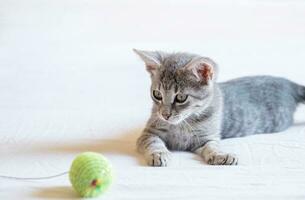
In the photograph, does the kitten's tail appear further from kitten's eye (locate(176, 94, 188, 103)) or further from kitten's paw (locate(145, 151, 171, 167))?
kitten's paw (locate(145, 151, 171, 167))

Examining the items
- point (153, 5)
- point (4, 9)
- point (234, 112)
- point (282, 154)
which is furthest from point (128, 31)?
point (282, 154)

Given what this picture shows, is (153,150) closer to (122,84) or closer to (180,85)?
(180,85)

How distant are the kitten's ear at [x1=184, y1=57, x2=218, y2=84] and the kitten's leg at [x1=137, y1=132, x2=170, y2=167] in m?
0.22

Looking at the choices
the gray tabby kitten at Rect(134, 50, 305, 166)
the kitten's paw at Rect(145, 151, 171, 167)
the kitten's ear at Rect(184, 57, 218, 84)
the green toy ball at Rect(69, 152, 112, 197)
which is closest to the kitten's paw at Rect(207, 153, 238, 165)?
the gray tabby kitten at Rect(134, 50, 305, 166)

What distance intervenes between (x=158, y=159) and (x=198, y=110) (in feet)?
0.80

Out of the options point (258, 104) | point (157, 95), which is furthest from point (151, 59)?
point (258, 104)

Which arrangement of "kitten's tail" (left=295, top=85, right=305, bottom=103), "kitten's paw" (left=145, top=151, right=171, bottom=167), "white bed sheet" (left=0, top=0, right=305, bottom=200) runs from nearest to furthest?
"white bed sheet" (left=0, top=0, right=305, bottom=200)
"kitten's paw" (left=145, top=151, right=171, bottom=167)
"kitten's tail" (left=295, top=85, right=305, bottom=103)

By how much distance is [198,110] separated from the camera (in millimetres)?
1643

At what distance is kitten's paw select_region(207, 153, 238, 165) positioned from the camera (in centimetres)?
148

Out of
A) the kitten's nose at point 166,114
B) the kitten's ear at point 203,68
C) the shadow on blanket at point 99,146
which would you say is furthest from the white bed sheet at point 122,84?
the kitten's ear at point 203,68

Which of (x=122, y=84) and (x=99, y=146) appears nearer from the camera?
(x=99, y=146)

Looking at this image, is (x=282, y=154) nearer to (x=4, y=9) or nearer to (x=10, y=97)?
(x=10, y=97)

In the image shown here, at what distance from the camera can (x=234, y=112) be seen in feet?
5.89

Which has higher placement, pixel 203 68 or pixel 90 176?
pixel 203 68
